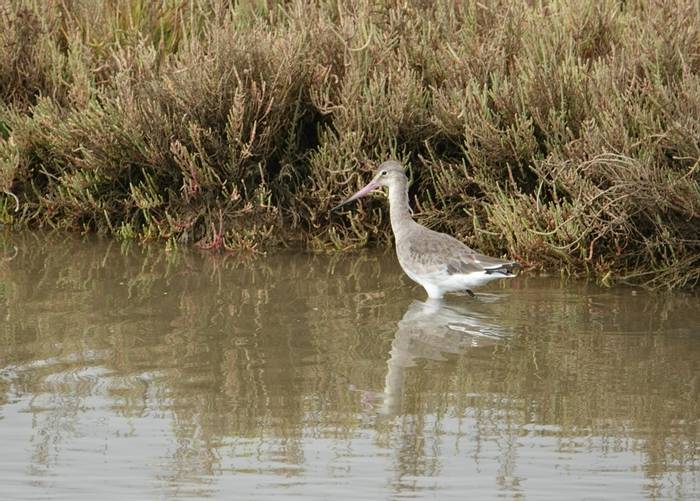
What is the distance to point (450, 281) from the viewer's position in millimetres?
8055

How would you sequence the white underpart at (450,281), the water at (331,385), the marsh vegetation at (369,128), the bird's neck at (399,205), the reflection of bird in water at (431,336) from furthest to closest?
the bird's neck at (399,205) < the marsh vegetation at (369,128) < the white underpart at (450,281) < the reflection of bird in water at (431,336) < the water at (331,385)

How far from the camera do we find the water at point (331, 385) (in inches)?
199

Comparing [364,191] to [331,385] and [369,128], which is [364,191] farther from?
[331,385]

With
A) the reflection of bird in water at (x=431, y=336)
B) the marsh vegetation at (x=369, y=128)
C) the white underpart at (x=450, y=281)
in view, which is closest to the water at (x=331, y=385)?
the reflection of bird in water at (x=431, y=336)

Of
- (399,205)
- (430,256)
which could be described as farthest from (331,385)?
(399,205)

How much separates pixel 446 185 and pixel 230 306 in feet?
7.26

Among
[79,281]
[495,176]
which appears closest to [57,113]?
[79,281]

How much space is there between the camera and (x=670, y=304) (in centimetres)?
809

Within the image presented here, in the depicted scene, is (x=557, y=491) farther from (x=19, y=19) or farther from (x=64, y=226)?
(x=19, y=19)

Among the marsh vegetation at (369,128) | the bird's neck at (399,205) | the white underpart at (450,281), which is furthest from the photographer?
the bird's neck at (399,205)

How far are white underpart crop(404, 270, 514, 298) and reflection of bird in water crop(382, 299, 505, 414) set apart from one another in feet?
0.37

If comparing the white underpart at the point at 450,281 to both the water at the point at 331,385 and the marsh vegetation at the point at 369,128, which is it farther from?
the marsh vegetation at the point at 369,128

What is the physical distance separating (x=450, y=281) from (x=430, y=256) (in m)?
0.24

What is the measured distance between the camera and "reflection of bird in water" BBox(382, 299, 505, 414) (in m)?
6.60
